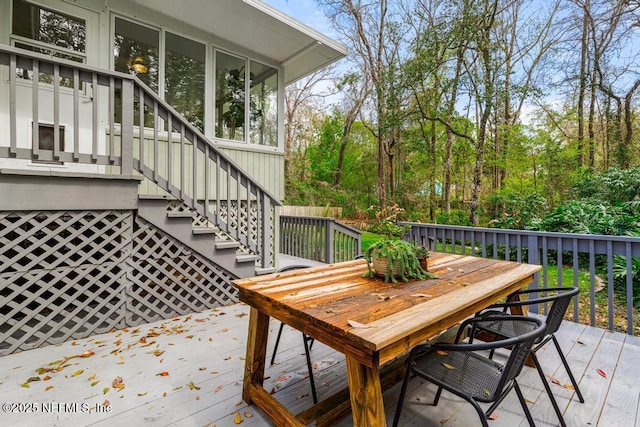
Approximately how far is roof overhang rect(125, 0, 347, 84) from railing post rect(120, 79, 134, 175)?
2055 millimetres

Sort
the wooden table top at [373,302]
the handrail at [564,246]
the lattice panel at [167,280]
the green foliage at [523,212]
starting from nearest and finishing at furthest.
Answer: the wooden table top at [373,302]
the handrail at [564,246]
the lattice panel at [167,280]
the green foliage at [523,212]

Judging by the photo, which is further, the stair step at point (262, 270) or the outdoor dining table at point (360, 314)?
the stair step at point (262, 270)

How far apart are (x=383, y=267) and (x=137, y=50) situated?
4780 millimetres

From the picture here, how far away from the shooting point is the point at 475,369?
1655mm

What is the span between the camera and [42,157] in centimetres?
271

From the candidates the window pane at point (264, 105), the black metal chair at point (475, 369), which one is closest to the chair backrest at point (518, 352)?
the black metal chair at point (475, 369)

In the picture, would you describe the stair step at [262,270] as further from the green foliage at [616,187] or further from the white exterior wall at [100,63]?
the green foliage at [616,187]

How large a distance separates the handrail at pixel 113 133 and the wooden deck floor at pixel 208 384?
155cm

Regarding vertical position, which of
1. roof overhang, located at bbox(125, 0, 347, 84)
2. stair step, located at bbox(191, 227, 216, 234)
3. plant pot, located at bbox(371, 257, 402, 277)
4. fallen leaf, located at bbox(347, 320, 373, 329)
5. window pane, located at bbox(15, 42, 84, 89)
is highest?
roof overhang, located at bbox(125, 0, 347, 84)

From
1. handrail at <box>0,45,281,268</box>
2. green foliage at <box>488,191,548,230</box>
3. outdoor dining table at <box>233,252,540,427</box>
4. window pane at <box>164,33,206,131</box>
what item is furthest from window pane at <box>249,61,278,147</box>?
green foliage at <box>488,191,548,230</box>

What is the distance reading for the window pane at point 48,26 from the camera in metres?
3.76

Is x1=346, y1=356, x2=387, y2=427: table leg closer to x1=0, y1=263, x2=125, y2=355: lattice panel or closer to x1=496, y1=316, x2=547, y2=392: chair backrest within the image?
x1=496, y1=316, x2=547, y2=392: chair backrest

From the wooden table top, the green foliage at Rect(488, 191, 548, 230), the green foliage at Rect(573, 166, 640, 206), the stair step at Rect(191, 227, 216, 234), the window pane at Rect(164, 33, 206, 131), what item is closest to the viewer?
the wooden table top

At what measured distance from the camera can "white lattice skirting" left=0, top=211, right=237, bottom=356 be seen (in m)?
2.70
